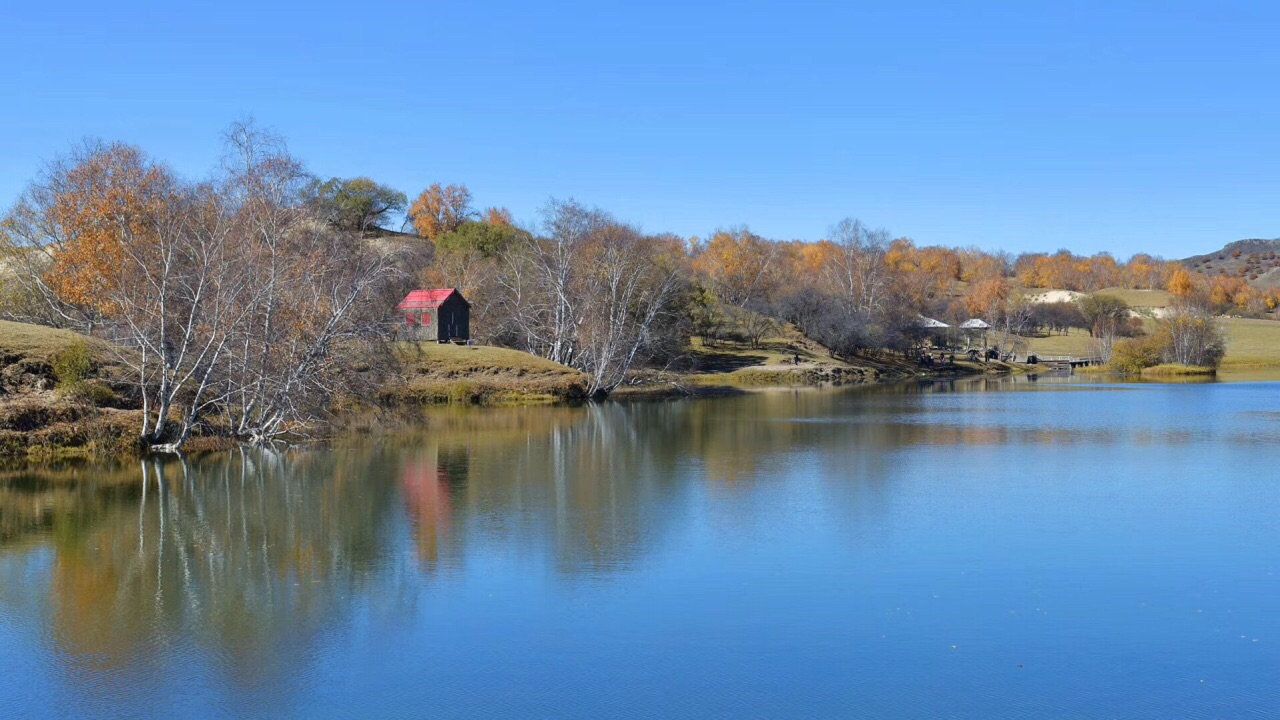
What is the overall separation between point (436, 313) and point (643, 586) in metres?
49.2

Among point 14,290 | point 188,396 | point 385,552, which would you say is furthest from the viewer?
point 14,290

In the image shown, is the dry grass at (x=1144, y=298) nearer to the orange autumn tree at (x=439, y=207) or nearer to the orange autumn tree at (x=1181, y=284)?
the orange autumn tree at (x=1181, y=284)

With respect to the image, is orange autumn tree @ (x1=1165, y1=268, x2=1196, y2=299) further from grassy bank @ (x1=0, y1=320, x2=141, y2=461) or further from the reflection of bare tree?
the reflection of bare tree

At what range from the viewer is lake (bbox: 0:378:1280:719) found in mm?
10812

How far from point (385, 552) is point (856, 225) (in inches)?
3527

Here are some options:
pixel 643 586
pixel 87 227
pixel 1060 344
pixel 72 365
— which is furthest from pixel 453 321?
pixel 1060 344

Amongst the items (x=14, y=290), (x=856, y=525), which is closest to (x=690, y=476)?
(x=856, y=525)

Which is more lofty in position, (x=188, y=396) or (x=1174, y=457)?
(x=188, y=396)

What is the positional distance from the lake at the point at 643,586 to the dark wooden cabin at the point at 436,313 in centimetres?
3334

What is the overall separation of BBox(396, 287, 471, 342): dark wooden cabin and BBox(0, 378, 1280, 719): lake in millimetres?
33343

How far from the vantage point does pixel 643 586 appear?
14820 mm

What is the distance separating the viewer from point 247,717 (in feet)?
33.2

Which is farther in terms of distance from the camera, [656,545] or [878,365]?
[878,365]

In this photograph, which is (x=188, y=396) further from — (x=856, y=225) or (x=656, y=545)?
(x=856, y=225)
